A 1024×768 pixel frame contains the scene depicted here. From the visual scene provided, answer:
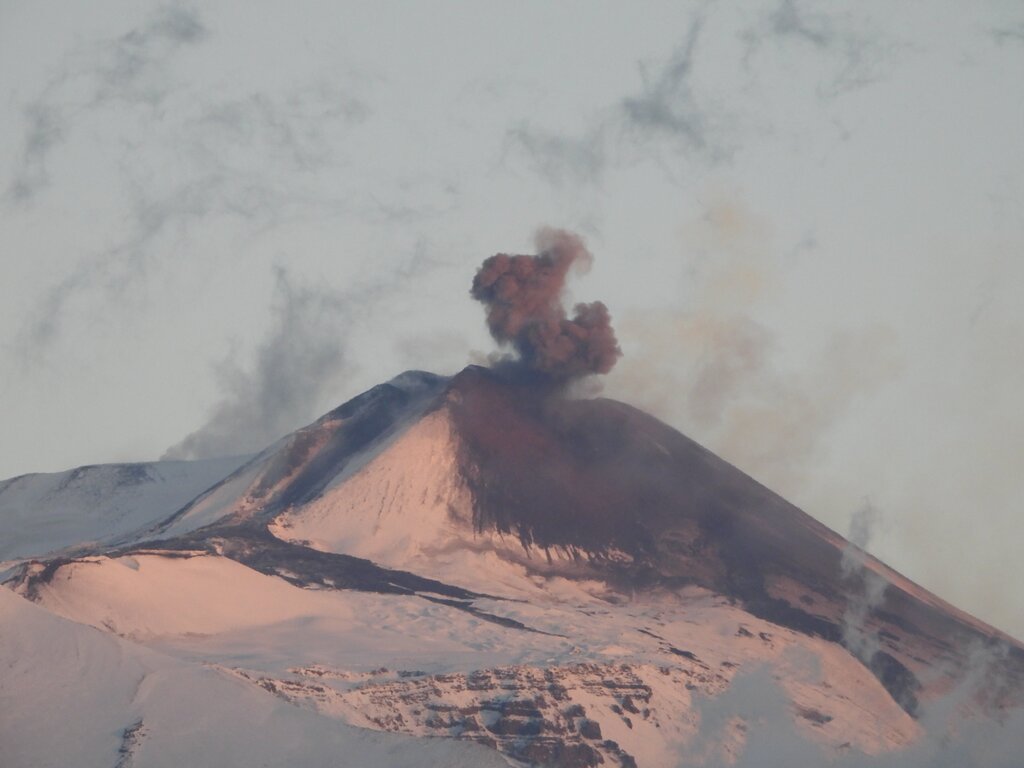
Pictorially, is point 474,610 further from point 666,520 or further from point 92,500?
point 92,500

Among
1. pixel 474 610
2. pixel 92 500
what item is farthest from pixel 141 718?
pixel 92 500

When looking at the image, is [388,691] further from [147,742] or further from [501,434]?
[501,434]

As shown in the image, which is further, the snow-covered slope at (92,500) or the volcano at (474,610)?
the snow-covered slope at (92,500)

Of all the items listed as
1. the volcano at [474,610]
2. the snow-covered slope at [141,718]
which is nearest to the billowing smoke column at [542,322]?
the volcano at [474,610]

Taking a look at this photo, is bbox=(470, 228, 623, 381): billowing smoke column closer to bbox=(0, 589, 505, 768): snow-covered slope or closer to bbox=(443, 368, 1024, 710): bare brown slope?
bbox=(443, 368, 1024, 710): bare brown slope

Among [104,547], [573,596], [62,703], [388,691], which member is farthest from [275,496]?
[62,703]

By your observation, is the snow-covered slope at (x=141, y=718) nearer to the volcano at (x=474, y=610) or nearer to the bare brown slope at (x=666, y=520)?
the volcano at (x=474, y=610)
